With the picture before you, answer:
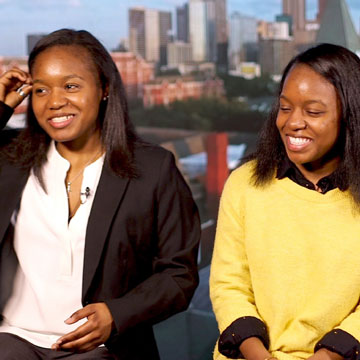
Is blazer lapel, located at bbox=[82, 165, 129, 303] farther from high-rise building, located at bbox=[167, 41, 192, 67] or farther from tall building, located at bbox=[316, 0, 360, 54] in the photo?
high-rise building, located at bbox=[167, 41, 192, 67]

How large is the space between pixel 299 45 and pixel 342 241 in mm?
2074

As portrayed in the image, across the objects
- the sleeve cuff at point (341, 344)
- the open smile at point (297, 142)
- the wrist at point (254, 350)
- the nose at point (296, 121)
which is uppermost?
the nose at point (296, 121)

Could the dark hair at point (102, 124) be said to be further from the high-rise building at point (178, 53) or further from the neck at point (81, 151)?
A: the high-rise building at point (178, 53)

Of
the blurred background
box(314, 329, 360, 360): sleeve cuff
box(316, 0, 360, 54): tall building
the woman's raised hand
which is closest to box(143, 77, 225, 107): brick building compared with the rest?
the blurred background

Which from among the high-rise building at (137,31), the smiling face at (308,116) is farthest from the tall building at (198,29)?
the smiling face at (308,116)

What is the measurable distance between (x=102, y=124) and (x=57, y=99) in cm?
15

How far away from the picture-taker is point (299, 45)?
127 inches

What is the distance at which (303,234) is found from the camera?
137 cm

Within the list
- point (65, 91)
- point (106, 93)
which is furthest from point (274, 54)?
point (65, 91)

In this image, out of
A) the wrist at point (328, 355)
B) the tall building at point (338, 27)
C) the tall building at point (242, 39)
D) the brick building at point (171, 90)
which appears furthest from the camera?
the brick building at point (171, 90)

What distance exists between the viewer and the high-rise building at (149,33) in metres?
3.55

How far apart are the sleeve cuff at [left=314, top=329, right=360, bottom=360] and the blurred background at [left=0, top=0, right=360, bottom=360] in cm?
186

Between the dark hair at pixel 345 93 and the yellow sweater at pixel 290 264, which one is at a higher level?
the dark hair at pixel 345 93

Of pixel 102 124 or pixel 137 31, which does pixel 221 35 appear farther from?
pixel 102 124
